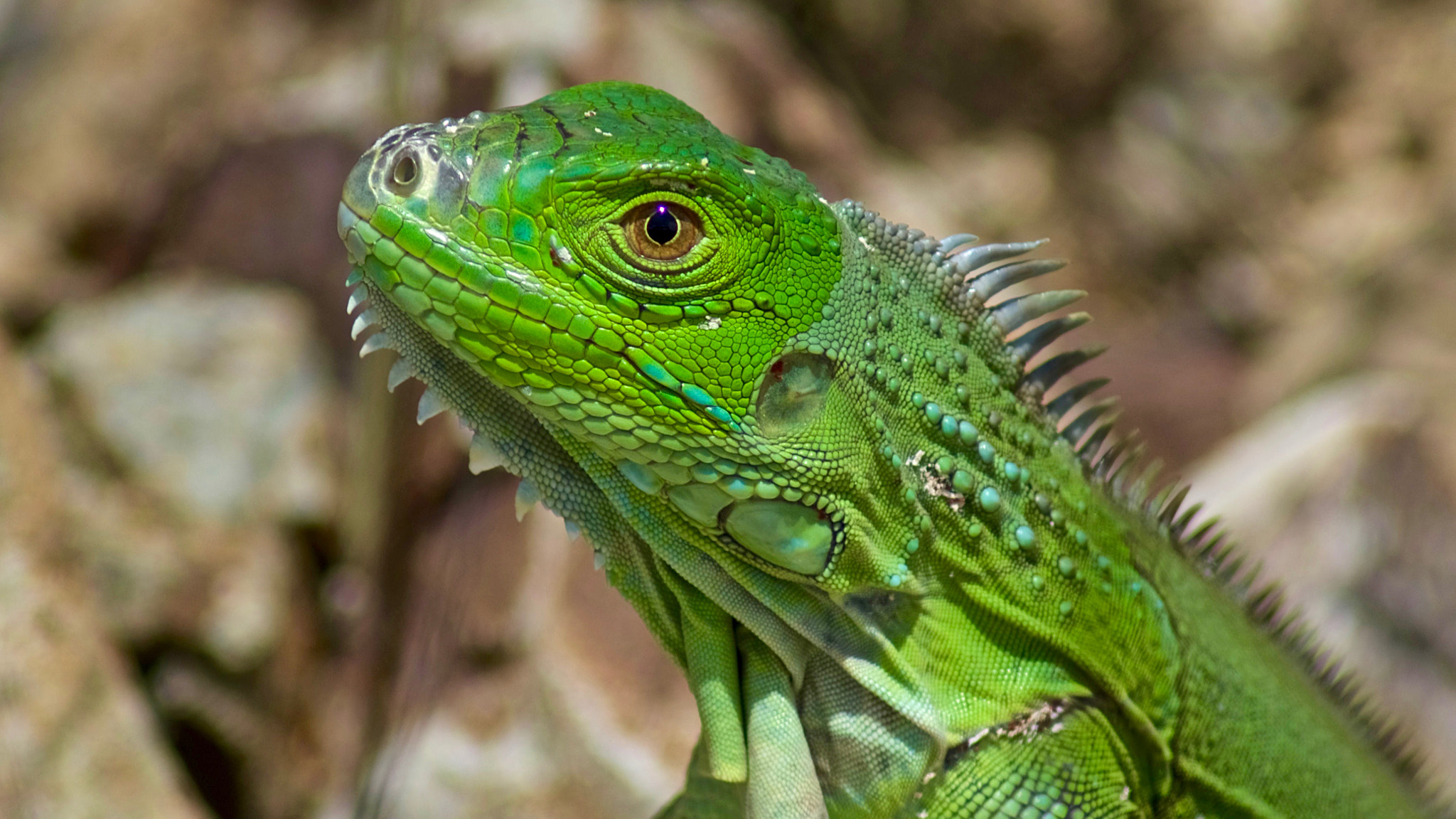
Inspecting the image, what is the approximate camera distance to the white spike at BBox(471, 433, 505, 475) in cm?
206

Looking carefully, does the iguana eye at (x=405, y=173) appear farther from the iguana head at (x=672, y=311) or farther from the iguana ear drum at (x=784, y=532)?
the iguana ear drum at (x=784, y=532)

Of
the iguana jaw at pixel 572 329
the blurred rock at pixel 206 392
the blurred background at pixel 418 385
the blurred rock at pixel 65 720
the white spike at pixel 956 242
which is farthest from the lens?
the blurred rock at pixel 206 392

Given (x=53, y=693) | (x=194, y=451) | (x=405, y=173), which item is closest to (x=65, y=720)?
(x=53, y=693)

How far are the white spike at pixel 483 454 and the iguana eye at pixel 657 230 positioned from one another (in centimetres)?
45

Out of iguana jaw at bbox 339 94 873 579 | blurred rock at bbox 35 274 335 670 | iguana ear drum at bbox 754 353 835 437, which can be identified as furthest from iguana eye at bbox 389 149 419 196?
blurred rock at bbox 35 274 335 670

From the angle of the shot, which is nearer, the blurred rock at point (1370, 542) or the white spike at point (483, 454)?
the white spike at point (483, 454)

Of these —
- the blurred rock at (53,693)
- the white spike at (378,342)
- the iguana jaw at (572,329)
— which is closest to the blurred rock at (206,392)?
the blurred rock at (53,693)

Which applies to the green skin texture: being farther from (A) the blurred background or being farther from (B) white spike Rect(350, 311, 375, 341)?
(A) the blurred background

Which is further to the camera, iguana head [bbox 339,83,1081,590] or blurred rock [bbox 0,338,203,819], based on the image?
blurred rock [bbox 0,338,203,819]

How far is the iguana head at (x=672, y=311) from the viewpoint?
6.38ft

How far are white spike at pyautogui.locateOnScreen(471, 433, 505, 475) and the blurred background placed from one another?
84 centimetres

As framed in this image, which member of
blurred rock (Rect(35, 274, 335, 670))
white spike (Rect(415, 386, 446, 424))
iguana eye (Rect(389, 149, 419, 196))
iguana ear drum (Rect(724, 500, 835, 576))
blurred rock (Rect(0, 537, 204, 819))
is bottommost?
blurred rock (Rect(35, 274, 335, 670))

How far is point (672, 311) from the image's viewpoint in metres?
2.00

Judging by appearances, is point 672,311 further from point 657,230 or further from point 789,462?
point 789,462
